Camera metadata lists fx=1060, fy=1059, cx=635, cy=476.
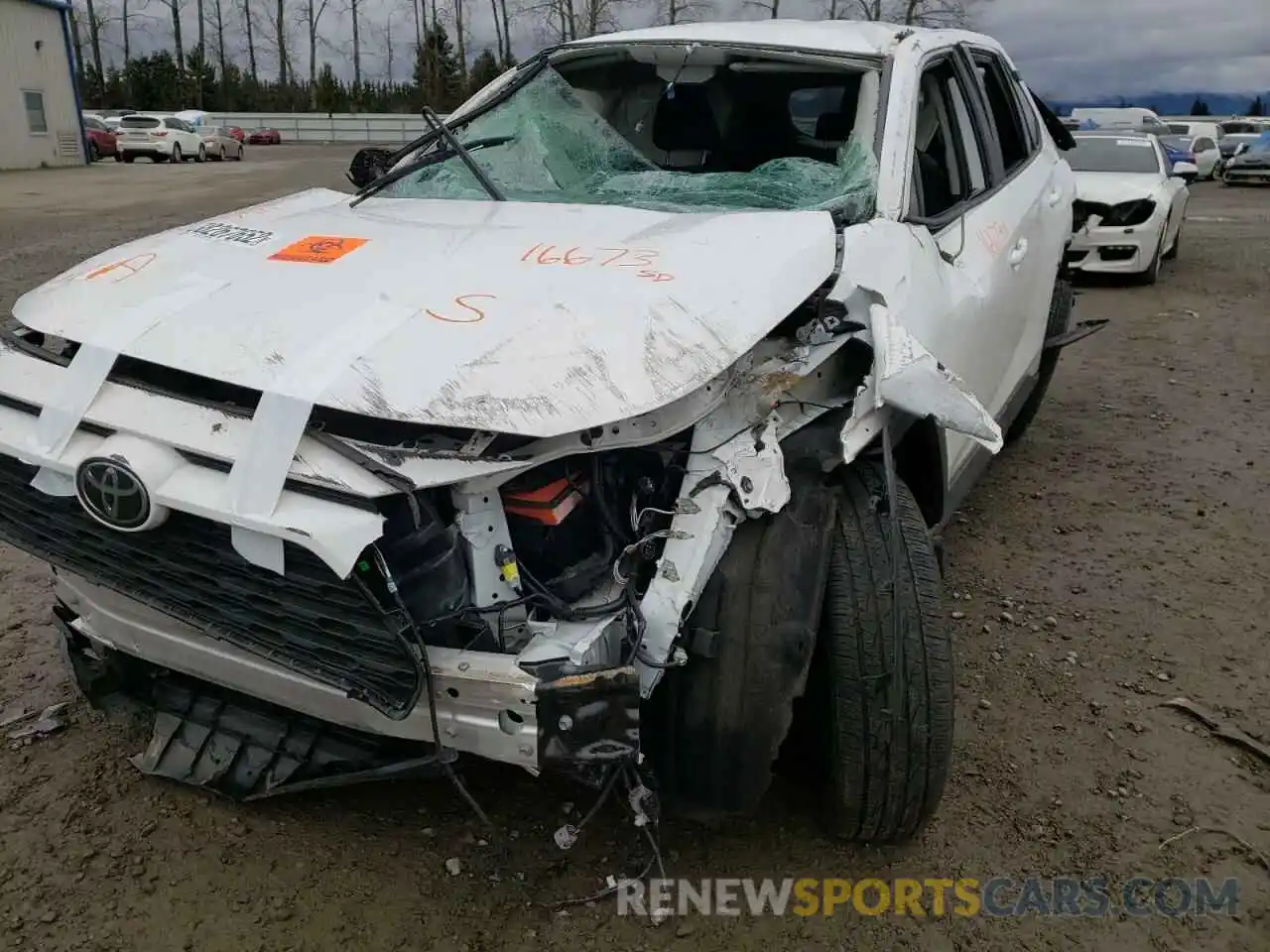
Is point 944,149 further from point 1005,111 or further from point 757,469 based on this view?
point 757,469

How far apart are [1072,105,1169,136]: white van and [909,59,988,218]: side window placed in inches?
772

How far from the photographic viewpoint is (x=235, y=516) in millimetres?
1812

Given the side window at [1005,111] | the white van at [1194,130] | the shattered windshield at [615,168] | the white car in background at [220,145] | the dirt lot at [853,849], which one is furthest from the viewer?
the white car in background at [220,145]

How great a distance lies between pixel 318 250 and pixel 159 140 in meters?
31.7

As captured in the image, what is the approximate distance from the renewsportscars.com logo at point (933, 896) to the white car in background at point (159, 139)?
32513 millimetres

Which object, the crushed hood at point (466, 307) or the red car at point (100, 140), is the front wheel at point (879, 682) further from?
the red car at point (100, 140)

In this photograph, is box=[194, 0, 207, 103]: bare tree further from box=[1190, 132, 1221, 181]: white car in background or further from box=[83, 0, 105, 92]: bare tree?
box=[1190, 132, 1221, 181]: white car in background

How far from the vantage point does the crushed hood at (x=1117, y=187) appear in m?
9.55

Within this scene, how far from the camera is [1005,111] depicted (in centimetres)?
433

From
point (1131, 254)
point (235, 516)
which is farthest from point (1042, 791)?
point (1131, 254)

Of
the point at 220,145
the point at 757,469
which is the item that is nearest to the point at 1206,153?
the point at 220,145

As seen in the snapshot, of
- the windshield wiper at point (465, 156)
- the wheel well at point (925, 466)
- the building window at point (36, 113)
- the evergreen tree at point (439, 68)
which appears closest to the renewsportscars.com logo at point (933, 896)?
the wheel well at point (925, 466)

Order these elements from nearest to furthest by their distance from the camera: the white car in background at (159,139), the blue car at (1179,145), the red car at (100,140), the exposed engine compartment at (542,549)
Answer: the exposed engine compartment at (542,549)
the blue car at (1179,145)
the white car in background at (159,139)
the red car at (100,140)

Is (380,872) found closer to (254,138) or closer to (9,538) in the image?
(9,538)
